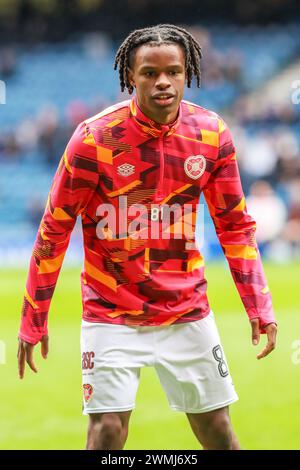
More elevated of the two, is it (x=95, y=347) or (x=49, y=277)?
(x=49, y=277)

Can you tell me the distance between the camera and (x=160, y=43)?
4.52 metres

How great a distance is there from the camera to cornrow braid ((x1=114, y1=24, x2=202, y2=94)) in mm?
4566

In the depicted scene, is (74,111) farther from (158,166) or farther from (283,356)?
(158,166)

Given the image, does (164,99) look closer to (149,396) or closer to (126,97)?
(149,396)

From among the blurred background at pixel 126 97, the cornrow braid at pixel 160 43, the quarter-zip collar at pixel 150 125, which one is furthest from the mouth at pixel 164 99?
the blurred background at pixel 126 97

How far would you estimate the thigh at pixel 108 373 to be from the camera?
4484mm

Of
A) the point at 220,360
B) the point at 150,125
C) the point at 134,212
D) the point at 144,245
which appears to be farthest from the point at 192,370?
the point at 150,125

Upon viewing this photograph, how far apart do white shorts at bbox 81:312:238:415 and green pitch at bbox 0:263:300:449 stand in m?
1.61

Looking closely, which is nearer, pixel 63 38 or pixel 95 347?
pixel 95 347

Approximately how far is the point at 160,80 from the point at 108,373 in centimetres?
132

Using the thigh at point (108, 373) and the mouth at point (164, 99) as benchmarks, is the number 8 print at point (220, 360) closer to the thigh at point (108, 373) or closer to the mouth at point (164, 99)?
the thigh at point (108, 373)
